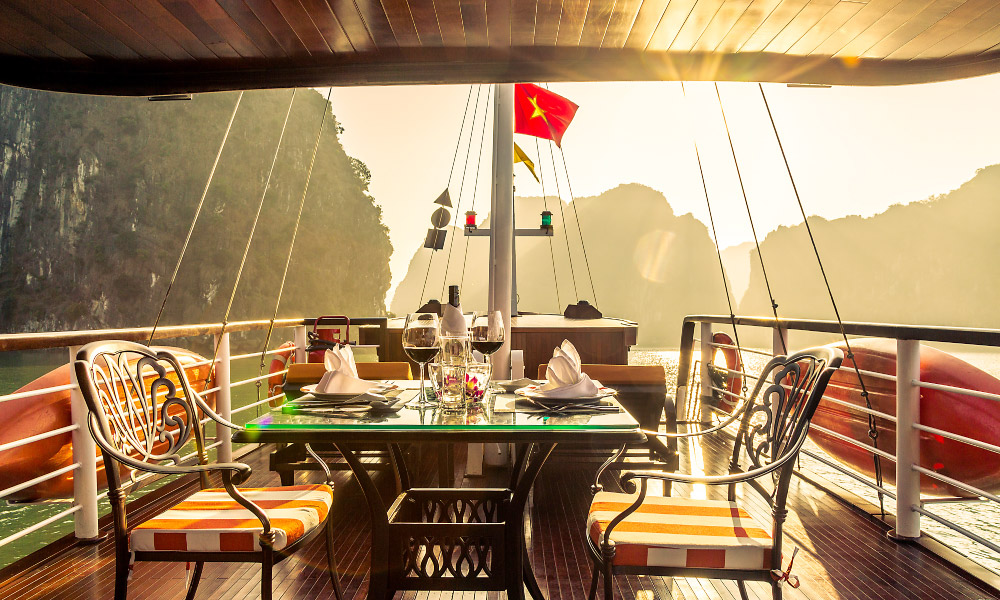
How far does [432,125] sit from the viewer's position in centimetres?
2478

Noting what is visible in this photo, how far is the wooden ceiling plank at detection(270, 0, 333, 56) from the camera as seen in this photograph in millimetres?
1948

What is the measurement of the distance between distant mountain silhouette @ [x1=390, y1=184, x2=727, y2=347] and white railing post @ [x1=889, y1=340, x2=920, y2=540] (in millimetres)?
65018

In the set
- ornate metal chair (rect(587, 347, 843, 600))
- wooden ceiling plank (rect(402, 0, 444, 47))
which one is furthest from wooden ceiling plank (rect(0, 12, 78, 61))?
ornate metal chair (rect(587, 347, 843, 600))

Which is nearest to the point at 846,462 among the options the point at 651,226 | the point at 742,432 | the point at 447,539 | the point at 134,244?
the point at 742,432

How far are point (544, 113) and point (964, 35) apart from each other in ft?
14.8

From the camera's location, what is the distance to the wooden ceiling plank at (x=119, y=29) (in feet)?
6.28

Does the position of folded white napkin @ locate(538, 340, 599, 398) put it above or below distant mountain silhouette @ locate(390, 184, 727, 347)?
below

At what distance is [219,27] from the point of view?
2066 mm

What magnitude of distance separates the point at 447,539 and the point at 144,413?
0.88 meters

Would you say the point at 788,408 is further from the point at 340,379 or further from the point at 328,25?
the point at 328,25

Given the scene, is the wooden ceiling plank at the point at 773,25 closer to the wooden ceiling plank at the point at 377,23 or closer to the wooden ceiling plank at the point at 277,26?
the wooden ceiling plank at the point at 377,23

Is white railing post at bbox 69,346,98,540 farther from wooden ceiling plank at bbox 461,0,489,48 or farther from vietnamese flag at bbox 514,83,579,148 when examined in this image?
vietnamese flag at bbox 514,83,579,148

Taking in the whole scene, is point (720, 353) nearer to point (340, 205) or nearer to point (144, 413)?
point (144, 413)

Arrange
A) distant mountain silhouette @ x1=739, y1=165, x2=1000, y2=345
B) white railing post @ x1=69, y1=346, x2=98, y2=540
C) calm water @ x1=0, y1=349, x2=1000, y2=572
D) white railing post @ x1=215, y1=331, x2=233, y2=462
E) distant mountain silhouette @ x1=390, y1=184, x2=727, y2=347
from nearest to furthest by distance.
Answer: white railing post @ x1=69, y1=346, x2=98, y2=540, calm water @ x1=0, y1=349, x2=1000, y2=572, white railing post @ x1=215, y1=331, x2=233, y2=462, distant mountain silhouette @ x1=739, y1=165, x2=1000, y2=345, distant mountain silhouette @ x1=390, y1=184, x2=727, y2=347
